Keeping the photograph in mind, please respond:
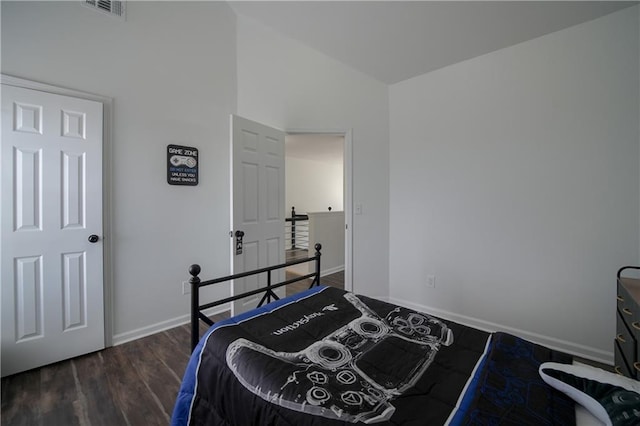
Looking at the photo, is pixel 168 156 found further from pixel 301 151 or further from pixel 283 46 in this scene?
pixel 301 151

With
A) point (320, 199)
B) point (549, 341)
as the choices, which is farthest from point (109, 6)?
point (320, 199)

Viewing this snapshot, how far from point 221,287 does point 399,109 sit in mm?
2932

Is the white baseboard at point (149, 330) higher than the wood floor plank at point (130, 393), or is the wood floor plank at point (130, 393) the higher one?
the white baseboard at point (149, 330)

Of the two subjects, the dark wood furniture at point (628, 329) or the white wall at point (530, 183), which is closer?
the dark wood furniture at point (628, 329)

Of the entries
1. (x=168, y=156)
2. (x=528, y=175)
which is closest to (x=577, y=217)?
(x=528, y=175)

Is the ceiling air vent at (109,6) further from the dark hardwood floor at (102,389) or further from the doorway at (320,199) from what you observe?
the dark hardwood floor at (102,389)

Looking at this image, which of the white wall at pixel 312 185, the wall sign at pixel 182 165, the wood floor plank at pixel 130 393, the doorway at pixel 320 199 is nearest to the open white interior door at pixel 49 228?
the wood floor plank at pixel 130 393

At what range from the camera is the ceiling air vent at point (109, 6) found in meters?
2.09


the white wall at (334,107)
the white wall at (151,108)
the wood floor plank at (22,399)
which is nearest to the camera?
the wood floor plank at (22,399)

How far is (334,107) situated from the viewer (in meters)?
3.17

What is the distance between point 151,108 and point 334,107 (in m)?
1.87

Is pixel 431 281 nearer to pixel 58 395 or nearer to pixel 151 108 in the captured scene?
pixel 58 395

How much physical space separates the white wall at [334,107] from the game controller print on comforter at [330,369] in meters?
1.80

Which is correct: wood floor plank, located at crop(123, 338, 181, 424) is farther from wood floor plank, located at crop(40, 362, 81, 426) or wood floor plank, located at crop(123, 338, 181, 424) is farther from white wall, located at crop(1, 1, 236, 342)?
wood floor plank, located at crop(40, 362, 81, 426)
